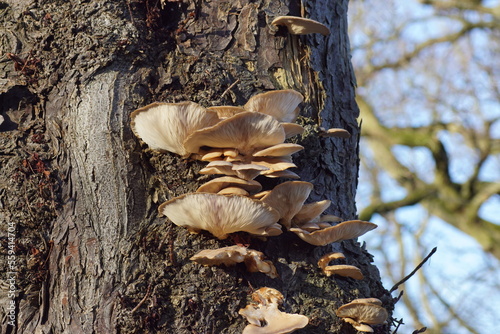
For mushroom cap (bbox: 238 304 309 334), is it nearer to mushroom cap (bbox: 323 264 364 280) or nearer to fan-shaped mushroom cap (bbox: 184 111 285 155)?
mushroom cap (bbox: 323 264 364 280)

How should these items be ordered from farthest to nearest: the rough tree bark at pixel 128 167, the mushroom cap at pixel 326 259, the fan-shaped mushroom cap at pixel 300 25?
the fan-shaped mushroom cap at pixel 300 25 → the mushroom cap at pixel 326 259 → the rough tree bark at pixel 128 167

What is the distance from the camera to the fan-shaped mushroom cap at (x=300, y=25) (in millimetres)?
3006

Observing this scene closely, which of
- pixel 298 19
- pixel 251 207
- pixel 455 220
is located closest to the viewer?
pixel 251 207

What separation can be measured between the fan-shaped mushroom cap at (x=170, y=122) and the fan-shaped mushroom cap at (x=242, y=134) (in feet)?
0.25

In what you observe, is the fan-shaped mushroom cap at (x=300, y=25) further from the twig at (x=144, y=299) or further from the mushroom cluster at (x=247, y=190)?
the twig at (x=144, y=299)

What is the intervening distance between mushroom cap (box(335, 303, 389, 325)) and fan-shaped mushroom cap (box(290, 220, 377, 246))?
1.27 feet

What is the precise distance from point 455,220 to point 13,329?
8.93m

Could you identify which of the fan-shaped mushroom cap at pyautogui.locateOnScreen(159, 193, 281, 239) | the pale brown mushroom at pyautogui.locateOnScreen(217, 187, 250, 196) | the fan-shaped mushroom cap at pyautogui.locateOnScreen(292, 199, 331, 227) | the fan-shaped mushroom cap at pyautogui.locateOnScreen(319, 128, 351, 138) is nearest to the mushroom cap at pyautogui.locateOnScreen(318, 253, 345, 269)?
the fan-shaped mushroom cap at pyautogui.locateOnScreen(292, 199, 331, 227)

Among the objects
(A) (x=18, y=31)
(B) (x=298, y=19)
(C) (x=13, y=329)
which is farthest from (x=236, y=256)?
(A) (x=18, y=31)

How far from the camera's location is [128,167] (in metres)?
2.72

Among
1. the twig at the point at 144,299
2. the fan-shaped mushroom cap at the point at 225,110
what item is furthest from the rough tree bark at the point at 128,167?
the fan-shaped mushroom cap at the point at 225,110

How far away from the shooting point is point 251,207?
2373mm

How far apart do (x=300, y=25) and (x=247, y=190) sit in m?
1.20

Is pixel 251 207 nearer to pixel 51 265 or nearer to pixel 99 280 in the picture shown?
pixel 99 280
